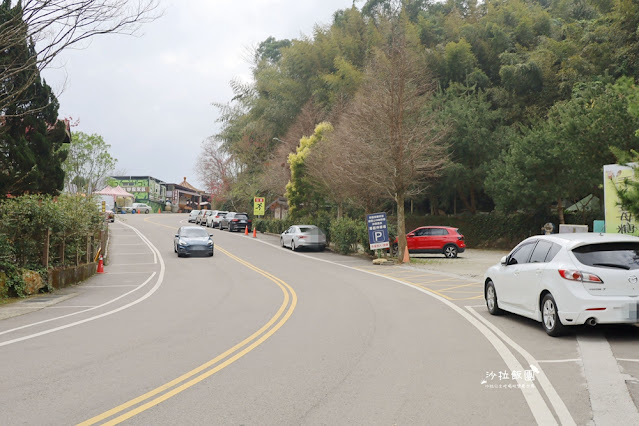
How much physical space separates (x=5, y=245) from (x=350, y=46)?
3720 cm

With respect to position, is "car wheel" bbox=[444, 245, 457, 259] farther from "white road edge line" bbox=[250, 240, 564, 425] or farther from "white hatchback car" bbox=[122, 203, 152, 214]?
"white hatchback car" bbox=[122, 203, 152, 214]

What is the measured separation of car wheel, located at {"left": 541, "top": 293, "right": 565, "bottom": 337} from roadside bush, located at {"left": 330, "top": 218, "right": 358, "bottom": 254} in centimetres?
2139

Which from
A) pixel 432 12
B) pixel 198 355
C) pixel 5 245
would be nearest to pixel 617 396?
pixel 198 355

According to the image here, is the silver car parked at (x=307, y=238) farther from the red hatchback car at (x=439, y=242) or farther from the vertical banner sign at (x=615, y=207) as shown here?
the vertical banner sign at (x=615, y=207)

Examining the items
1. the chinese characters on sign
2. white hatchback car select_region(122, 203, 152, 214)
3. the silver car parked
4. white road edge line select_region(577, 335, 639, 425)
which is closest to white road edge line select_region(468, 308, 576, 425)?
white road edge line select_region(577, 335, 639, 425)

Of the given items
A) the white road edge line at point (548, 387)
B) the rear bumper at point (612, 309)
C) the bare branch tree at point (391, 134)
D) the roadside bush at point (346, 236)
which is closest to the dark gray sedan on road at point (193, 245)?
the roadside bush at point (346, 236)

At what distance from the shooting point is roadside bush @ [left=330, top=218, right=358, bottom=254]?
3055 cm

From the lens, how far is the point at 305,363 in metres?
7.13

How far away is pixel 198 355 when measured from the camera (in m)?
7.70

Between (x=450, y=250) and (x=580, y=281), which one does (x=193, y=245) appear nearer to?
(x=450, y=250)

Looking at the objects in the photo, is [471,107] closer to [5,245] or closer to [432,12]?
[432,12]

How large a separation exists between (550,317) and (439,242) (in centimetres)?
2201

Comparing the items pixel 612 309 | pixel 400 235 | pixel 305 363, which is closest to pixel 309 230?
pixel 400 235

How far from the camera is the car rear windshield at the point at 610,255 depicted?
8.21 meters
